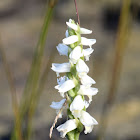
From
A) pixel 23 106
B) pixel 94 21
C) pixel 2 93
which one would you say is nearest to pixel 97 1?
pixel 94 21

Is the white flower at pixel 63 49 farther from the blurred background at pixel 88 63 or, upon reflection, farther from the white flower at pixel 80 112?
the blurred background at pixel 88 63

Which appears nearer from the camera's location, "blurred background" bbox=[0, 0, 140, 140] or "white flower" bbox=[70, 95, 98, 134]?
"white flower" bbox=[70, 95, 98, 134]

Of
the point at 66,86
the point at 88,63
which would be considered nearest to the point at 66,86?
the point at 66,86

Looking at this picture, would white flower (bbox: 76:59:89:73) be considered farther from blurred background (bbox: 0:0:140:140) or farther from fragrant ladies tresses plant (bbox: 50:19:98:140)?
blurred background (bbox: 0:0:140:140)

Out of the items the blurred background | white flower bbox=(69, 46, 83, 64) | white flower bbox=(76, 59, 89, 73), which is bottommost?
the blurred background

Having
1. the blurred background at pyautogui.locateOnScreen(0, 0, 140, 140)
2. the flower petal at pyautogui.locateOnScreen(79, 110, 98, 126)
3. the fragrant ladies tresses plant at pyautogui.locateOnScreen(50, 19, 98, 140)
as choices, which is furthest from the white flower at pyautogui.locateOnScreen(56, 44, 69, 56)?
the blurred background at pyautogui.locateOnScreen(0, 0, 140, 140)

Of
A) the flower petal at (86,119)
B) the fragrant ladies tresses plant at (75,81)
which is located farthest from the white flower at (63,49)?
the flower petal at (86,119)

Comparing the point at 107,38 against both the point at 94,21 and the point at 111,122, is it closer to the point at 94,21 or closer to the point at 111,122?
the point at 94,21

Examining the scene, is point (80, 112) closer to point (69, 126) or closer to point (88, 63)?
point (69, 126)
